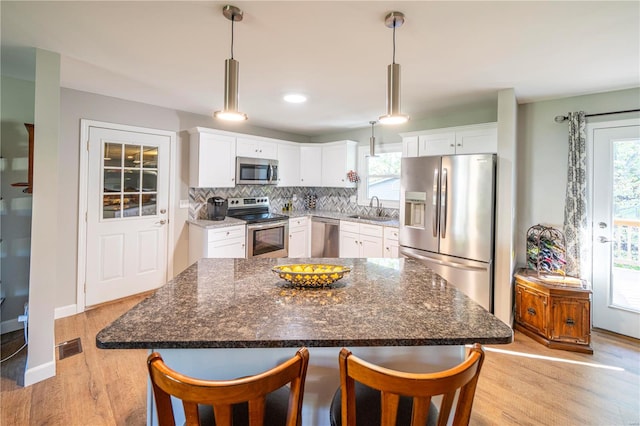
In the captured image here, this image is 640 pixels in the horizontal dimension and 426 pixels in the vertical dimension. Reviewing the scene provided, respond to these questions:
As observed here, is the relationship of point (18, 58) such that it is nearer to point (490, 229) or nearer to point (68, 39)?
point (68, 39)

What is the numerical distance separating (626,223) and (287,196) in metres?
4.20

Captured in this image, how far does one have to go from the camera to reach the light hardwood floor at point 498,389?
189cm

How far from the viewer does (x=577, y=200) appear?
3.02 meters

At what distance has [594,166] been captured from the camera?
10.0 feet

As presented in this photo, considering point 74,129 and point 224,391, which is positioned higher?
point 74,129

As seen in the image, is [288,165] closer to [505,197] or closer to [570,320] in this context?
[505,197]

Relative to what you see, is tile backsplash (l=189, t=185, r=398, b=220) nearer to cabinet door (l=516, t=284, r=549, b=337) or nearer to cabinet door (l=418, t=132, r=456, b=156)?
cabinet door (l=418, t=132, r=456, b=156)

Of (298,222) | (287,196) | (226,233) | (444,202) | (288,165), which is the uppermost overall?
(288,165)

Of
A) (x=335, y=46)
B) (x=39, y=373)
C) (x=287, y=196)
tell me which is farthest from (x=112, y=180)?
(x=335, y=46)

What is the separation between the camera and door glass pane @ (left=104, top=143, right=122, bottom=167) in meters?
3.41

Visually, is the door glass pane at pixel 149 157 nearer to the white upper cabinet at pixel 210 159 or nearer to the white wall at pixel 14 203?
the white upper cabinet at pixel 210 159

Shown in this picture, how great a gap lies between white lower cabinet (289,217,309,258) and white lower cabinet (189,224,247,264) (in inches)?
33.0

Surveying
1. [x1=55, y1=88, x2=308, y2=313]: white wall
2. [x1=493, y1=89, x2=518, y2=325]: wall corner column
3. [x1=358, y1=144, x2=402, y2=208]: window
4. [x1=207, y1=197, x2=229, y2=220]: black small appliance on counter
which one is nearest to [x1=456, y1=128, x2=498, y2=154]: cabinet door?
[x1=493, y1=89, x2=518, y2=325]: wall corner column

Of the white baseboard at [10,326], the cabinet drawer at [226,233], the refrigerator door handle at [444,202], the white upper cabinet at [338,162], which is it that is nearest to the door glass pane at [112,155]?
the cabinet drawer at [226,233]
